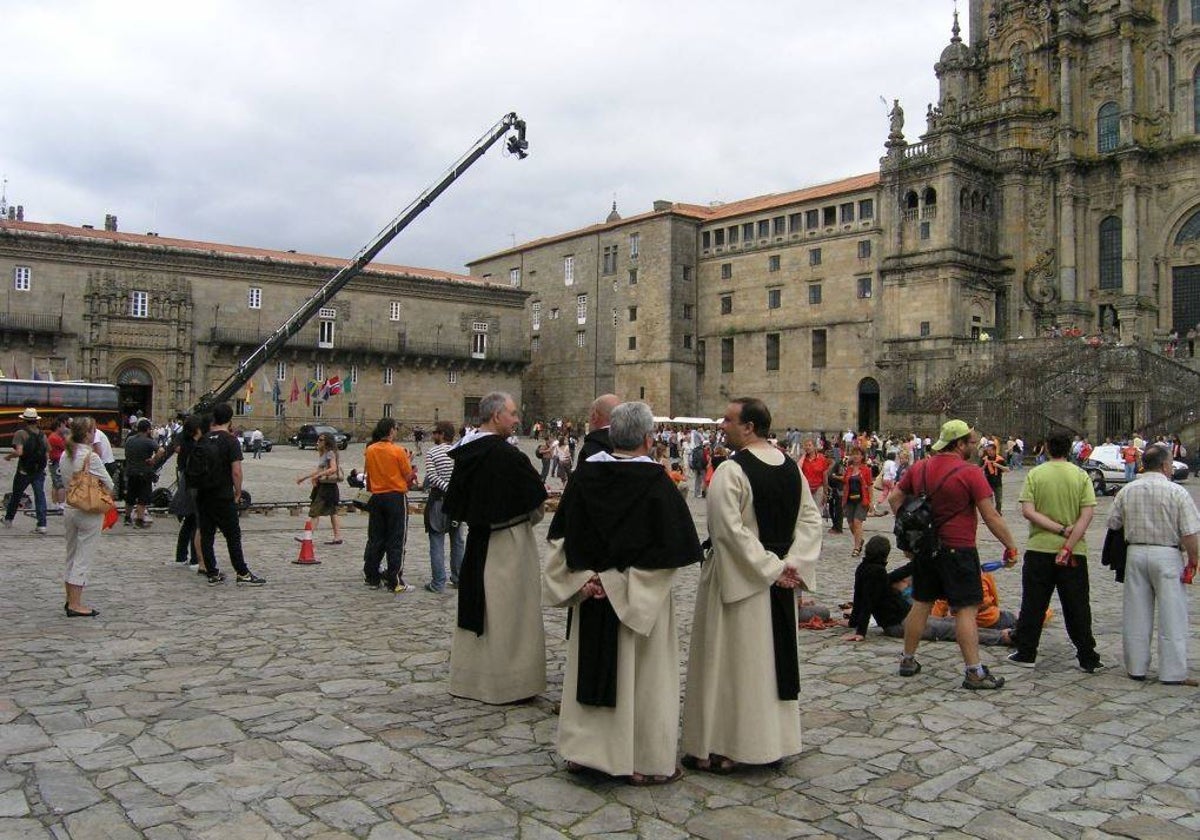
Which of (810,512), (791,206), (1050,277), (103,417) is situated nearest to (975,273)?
(1050,277)

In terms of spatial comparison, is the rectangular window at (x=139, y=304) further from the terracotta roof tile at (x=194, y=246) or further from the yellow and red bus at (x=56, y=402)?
the yellow and red bus at (x=56, y=402)

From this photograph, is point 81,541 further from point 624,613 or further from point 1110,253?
point 1110,253

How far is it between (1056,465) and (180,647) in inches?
258

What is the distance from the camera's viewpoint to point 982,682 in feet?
20.2

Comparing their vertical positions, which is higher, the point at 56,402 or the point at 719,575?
the point at 56,402

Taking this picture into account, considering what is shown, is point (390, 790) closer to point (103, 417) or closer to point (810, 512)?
point (810, 512)

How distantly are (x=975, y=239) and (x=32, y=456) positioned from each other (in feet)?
138

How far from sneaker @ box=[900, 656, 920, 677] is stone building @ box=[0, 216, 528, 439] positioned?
45.2 meters

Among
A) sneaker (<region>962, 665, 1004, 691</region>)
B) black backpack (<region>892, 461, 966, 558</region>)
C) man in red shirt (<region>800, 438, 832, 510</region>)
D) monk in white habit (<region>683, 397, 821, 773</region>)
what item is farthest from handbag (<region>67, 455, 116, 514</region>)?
man in red shirt (<region>800, 438, 832, 510</region>)

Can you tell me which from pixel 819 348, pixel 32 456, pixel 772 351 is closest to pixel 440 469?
pixel 32 456

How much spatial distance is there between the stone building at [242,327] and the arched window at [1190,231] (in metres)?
34.7

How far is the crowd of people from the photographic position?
4504 millimetres

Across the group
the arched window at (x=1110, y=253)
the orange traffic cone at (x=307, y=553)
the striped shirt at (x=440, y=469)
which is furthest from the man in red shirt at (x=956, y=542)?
the arched window at (x=1110, y=253)

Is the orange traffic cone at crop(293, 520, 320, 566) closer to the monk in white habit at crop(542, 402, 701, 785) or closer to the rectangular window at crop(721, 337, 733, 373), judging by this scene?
the monk in white habit at crop(542, 402, 701, 785)
